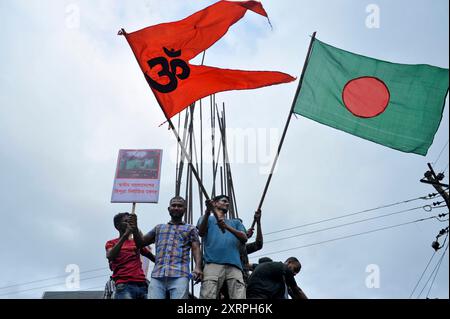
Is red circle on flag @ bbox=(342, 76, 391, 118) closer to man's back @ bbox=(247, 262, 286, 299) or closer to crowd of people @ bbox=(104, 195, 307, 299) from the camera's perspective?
crowd of people @ bbox=(104, 195, 307, 299)

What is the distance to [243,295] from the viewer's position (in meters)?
5.62

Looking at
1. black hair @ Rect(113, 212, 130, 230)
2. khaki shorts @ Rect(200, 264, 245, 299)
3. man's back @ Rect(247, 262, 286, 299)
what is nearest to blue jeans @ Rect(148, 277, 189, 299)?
khaki shorts @ Rect(200, 264, 245, 299)

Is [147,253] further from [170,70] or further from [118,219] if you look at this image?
[170,70]

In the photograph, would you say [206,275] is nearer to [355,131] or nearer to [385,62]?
[355,131]

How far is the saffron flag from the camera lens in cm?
703

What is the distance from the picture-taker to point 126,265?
19.0 feet

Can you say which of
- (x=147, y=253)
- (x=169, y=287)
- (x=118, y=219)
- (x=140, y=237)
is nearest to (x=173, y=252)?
(x=169, y=287)

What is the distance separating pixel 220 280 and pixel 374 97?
3644mm

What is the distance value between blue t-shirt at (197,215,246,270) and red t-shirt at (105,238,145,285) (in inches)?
31.1

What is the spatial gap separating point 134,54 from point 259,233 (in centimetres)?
304

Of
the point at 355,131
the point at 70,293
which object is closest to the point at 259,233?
the point at 355,131

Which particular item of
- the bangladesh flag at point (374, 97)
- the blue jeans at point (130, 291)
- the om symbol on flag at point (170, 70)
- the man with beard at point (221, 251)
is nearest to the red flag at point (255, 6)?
the bangladesh flag at point (374, 97)
